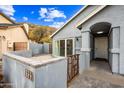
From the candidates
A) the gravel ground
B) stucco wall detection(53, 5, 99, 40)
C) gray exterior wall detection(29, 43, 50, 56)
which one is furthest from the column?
gray exterior wall detection(29, 43, 50, 56)

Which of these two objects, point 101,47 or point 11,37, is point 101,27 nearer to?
point 101,47

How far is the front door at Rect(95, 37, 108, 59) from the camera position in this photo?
388 inches

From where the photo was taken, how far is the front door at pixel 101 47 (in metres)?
9.86

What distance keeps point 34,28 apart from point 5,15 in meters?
9.44

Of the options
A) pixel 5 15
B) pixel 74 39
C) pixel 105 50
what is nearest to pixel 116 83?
pixel 74 39

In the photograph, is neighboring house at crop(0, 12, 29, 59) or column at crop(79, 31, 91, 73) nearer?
column at crop(79, 31, 91, 73)

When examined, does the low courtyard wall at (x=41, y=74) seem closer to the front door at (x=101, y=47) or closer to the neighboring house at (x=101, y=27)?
the neighboring house at (x=101, y=27)

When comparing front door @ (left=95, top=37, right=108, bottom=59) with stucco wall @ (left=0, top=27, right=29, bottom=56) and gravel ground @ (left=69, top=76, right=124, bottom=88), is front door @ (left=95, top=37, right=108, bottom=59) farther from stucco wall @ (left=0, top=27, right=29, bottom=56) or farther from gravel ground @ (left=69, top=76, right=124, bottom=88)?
stucco wall @ (left=0, top=27, right=29, bottom=56)

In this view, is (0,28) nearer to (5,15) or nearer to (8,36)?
(8,36)

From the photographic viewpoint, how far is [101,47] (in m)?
10.1

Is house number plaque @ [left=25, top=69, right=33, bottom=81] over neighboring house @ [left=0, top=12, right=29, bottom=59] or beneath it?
beneath

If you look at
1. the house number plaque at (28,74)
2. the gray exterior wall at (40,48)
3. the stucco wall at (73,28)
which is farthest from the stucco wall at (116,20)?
the gray exterior wall at (40,48)

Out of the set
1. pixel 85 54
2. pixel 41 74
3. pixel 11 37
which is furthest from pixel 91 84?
pixel 11 37
